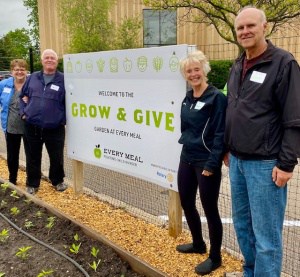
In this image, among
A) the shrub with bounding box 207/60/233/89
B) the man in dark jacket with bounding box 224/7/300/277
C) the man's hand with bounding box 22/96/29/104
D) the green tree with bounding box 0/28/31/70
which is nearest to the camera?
the man in dark jacket with bounding box 224/7/300/277

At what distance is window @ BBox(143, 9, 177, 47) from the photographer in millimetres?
28125

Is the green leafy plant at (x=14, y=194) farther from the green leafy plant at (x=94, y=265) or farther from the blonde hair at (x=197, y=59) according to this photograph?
the blonde hair at (x=197, y=59)

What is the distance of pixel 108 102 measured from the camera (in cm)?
441

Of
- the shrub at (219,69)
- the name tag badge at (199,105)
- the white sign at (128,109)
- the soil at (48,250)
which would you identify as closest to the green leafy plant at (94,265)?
the soil at (48,250)

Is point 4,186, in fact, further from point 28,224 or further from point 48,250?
point 48,250

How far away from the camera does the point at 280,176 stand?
2365 millimetres

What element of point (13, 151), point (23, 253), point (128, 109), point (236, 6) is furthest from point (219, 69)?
point (23, 253)

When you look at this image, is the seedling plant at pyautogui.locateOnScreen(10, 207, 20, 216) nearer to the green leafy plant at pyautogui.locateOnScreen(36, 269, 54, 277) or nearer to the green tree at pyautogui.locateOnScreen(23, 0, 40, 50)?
the green leafy plant at pyautogui.locateOnScreen(36, 269, 54, 277)

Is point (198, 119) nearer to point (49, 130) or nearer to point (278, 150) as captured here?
point (278, 150)

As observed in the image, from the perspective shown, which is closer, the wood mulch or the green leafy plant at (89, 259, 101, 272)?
the green leafy plant at (89, 259, 101, 272)

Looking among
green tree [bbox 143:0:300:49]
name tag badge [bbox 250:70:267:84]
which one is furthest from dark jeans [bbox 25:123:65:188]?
green tree [bbox 143:0:300:49]

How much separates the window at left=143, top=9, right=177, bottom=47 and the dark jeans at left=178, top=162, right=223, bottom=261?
25.8 metres

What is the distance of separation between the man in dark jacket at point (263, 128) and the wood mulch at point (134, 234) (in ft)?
2.77

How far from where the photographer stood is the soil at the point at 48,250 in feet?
10.2
